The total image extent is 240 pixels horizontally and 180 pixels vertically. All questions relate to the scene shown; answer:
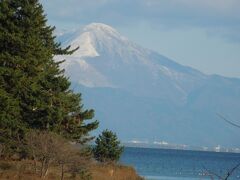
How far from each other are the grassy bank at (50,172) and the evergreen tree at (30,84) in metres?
2.02

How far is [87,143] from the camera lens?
4778 centimetres

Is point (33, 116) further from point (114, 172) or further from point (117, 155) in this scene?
point (117, 155)

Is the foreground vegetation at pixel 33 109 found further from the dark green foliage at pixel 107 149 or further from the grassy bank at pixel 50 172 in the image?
the dark green foliage at pixel 107 149

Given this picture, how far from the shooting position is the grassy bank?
40.8 metres

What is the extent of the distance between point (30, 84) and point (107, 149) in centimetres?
1110

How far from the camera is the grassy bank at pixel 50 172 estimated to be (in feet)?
134

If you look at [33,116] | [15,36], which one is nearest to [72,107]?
[33,116]

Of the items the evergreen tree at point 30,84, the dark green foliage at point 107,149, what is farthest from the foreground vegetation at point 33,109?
the dark green foliage at point 107,149

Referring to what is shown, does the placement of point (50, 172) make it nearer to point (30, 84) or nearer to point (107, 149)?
point (30, 84)

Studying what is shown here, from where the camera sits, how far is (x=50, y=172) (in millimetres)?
43219

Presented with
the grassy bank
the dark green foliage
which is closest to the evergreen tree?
the grassy bank

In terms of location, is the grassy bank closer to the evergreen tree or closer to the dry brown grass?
the dry brown grass

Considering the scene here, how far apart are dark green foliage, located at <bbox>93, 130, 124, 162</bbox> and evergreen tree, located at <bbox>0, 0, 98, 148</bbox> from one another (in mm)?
6007

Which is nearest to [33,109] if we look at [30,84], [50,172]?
[30,84]
